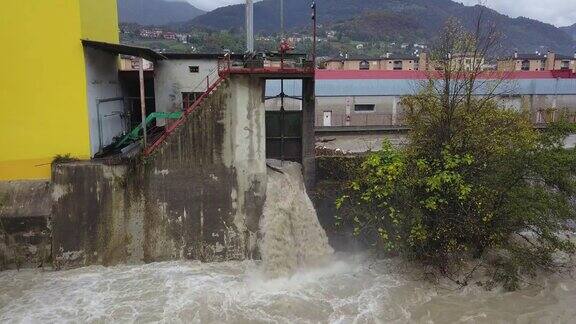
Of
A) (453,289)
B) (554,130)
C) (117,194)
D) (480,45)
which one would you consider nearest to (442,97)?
(480,45)

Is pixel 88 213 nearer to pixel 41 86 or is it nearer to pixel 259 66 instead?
pixel 41 86

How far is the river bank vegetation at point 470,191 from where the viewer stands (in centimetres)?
1409

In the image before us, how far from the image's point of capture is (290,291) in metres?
14.4

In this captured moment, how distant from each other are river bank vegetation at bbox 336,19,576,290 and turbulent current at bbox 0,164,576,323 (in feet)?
3.08

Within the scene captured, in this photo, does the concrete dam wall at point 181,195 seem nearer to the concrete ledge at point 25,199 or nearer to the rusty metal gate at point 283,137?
the concrete ledge at point 25,199

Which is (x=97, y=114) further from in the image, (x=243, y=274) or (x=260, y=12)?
(x=260, y=12)

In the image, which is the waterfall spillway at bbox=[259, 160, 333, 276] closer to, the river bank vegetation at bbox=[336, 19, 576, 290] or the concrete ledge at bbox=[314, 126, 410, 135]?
the river bank vegetation at bbox=[336, 19, 576, 290]

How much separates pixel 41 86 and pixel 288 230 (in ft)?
29.8

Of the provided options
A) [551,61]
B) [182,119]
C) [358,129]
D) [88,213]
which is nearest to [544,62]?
[551,61]

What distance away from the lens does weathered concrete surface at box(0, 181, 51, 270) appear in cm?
1515

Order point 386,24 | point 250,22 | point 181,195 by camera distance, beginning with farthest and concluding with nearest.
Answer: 1. point 386,24
2. point 250,22
3. point 181,195

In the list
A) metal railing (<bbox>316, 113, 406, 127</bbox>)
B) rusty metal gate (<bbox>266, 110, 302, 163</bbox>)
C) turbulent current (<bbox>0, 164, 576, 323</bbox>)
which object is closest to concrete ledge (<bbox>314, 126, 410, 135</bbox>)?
metal railing (<bbox>316, 113, 406, 127</bbox>)

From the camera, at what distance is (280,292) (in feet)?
46.9

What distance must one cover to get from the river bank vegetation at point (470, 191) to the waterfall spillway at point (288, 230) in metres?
1.94
